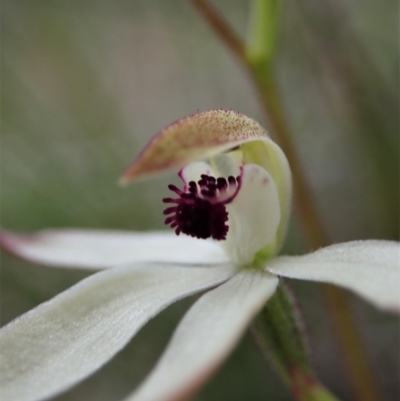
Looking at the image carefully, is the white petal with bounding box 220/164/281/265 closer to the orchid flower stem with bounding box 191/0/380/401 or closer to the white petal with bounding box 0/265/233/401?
the white petal with bounding box 0/265/233/401

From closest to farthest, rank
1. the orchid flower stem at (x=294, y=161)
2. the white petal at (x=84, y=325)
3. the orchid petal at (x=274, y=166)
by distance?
the white petal at (x=84, y=325) < the orchid petal at (x=274, y=166) < the orchid flower stem at (x=294, y=161)

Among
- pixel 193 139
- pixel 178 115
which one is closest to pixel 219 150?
pixel 193 139

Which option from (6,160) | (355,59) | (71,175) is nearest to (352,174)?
(355,59)

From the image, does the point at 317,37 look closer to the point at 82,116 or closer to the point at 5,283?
the point at 82,116

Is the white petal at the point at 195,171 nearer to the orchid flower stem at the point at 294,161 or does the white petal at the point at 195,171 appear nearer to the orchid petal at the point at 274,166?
the orchid petal at the point at 274,166

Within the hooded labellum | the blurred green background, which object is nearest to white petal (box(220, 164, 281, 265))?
the hooded labellum

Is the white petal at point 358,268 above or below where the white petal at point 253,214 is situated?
below

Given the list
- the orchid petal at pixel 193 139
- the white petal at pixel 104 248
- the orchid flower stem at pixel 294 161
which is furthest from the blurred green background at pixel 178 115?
the orchid petal at pixel 193 139

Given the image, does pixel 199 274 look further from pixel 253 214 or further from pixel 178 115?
pixel 178 115
